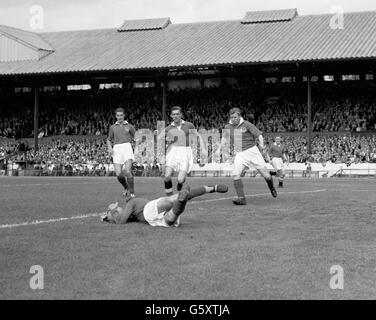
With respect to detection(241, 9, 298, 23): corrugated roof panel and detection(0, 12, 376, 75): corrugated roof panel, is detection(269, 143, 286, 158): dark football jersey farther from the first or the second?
detection(241, 9, 298, 23): corrugated roof panel

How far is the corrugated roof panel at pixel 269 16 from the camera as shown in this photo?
4647 cm

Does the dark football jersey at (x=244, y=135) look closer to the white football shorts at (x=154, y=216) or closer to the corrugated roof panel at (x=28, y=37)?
the white football shorts at (x=154, y=216)

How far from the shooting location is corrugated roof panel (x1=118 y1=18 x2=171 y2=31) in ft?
163

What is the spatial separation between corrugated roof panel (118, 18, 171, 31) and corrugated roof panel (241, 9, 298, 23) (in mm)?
6408

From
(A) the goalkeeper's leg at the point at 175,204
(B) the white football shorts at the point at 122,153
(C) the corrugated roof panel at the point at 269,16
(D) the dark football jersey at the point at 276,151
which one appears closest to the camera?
(A) the goalkeeper's leg at the point at 175,204

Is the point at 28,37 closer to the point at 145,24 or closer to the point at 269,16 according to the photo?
the point at 145,24

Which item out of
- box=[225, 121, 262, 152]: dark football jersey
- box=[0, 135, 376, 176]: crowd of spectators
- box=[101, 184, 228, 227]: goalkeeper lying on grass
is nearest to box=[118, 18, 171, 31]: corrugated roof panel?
box=[0, 135, 376, 176]: crowd of spectators

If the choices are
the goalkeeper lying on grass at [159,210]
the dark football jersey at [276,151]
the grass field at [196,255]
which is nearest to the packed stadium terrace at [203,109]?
the dark football jersey at [276,151]

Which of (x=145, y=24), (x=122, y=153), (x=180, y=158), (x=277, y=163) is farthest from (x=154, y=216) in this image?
(x=145, y=24)

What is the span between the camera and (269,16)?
4700 centimetres

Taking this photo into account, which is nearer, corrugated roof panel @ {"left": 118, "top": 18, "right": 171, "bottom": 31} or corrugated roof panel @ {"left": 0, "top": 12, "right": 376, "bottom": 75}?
corrugated roof panel @ {"left": 0, "top": 12, "right": 376, "bottom": 75}

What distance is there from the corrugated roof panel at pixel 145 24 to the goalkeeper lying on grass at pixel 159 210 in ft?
136

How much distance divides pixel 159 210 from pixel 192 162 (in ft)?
16.7

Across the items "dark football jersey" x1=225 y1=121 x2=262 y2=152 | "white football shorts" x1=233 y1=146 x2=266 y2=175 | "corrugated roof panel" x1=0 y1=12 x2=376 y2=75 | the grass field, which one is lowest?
the grass field
